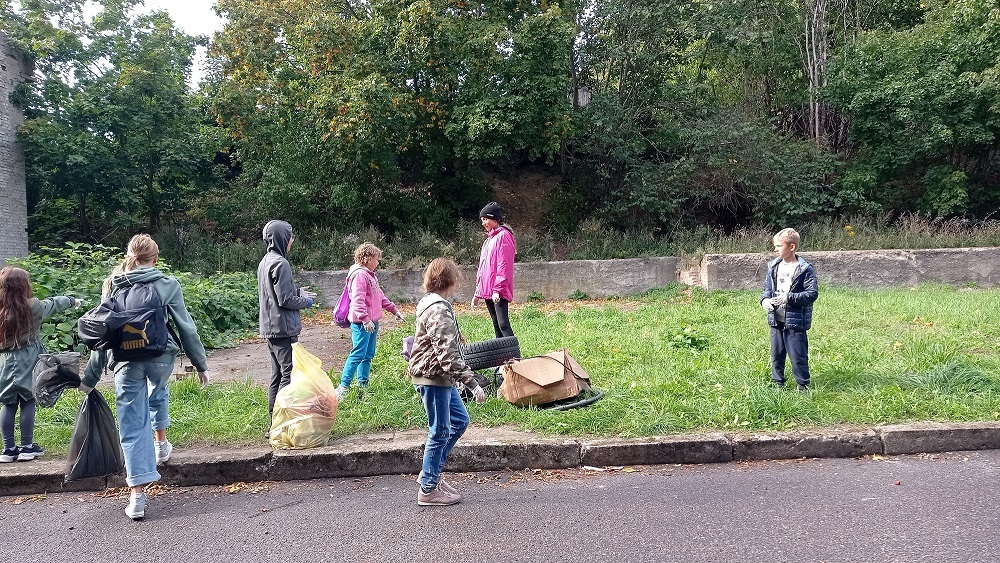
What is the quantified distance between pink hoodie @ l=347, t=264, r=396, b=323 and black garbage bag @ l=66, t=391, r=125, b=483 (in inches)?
92.2

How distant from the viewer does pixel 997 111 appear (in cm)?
1549

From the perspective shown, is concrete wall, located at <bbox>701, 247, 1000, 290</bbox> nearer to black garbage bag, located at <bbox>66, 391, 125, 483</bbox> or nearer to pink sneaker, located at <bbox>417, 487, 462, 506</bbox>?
pink sneaker, located at <bbox>417, 487, 462, 506</bbox>

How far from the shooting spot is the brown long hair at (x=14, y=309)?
493cm

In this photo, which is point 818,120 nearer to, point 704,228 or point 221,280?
point 704,228

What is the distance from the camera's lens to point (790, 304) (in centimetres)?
583

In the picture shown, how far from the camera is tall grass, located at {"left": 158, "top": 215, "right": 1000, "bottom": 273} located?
1534cm

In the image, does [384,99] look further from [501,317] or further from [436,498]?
[436,498]

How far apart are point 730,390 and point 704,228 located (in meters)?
11.5

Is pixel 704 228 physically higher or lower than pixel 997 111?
lower

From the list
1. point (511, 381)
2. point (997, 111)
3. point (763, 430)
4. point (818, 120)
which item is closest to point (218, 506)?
point (511, 381)

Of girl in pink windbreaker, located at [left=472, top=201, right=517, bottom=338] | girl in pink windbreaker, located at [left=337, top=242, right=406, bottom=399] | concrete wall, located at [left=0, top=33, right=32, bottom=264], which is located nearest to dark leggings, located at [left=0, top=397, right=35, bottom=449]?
girl in pink windbreaker, located at [left=337, top=242, right=406, bottom=399]

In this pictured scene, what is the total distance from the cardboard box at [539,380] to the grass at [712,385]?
0.17 m

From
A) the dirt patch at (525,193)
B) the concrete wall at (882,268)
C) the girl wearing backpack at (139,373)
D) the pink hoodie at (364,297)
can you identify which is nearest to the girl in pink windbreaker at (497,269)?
the pink hoodie at (364,297)

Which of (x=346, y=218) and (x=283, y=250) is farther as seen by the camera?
(x=346, y=218)
